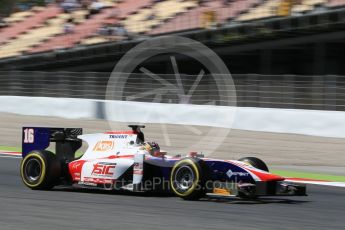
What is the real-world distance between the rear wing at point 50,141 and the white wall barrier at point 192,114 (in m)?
6.56

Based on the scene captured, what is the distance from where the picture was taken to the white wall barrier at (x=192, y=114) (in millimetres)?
15477

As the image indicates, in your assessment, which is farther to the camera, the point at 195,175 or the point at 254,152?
the point at 254,152

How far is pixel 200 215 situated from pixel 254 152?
7.83 meters

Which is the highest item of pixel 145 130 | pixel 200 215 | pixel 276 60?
pixel 276 60

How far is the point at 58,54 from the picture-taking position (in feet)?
86.1

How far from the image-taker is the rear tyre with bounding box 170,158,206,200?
8703 millimetres

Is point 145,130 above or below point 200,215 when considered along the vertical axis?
above

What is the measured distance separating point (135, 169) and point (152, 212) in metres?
1.28

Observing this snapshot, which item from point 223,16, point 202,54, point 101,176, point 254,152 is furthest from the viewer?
point 202,54

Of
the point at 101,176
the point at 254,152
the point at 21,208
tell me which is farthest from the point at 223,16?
the point at 21,208

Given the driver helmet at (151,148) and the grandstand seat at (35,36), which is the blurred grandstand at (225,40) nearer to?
the grandstand seat at (35,36)

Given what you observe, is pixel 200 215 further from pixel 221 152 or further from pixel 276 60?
pixel 276 60

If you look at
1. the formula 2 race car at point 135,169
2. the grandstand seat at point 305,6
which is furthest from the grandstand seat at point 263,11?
the formula 2 race car at point 135,169

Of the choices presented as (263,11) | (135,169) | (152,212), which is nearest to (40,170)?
(135,169)
